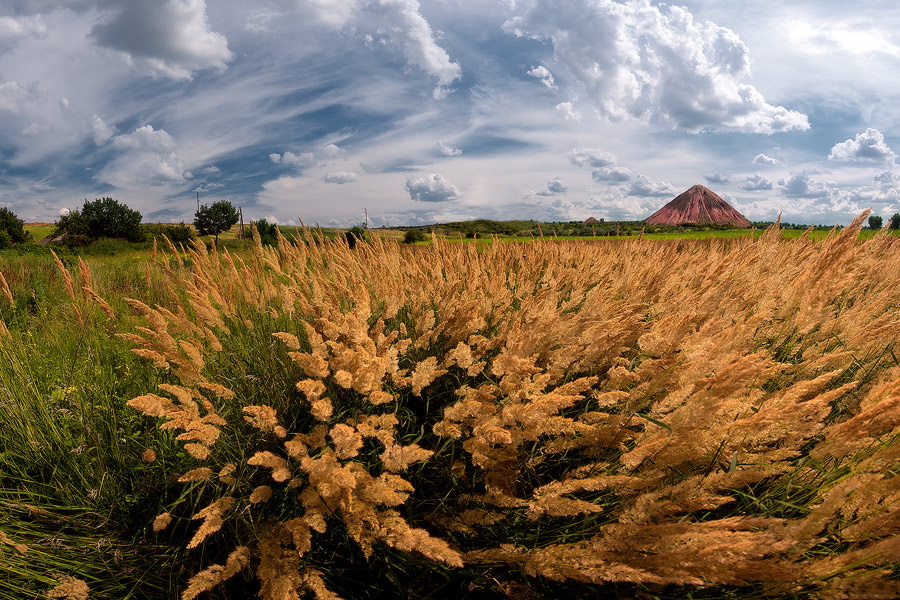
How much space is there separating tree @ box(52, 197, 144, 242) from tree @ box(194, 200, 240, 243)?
24.5 ft

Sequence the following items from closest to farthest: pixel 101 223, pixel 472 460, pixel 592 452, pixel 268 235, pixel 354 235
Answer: pixel 472 460
pixel 592 452
pixel 354 235
pixel 268 235
pixel 101 223

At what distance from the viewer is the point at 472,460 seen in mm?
1399

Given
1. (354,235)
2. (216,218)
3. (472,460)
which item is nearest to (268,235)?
(354,235)

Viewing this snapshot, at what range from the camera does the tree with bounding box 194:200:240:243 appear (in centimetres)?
6362

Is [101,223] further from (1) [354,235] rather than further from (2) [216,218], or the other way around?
(1) [354,235]

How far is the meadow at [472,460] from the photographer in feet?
3.71

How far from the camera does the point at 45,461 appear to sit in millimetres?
2125

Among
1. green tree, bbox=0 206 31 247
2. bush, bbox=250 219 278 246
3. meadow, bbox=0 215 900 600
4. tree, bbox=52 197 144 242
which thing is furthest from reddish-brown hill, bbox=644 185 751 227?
green tree, bbox=0 206 31 247

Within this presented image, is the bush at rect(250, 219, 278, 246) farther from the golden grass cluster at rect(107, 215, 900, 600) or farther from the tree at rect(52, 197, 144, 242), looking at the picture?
the tree at rect(52, 197, 144, 242)

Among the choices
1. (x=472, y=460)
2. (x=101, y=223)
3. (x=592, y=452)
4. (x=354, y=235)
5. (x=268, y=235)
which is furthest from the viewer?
(x=101, y=223)

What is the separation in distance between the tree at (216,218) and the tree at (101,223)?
7.47 meters

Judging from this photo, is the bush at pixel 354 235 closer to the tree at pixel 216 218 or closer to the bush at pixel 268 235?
the bush at pixel 268 235

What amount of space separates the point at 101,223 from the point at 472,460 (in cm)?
7361

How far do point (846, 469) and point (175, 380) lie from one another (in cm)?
313
